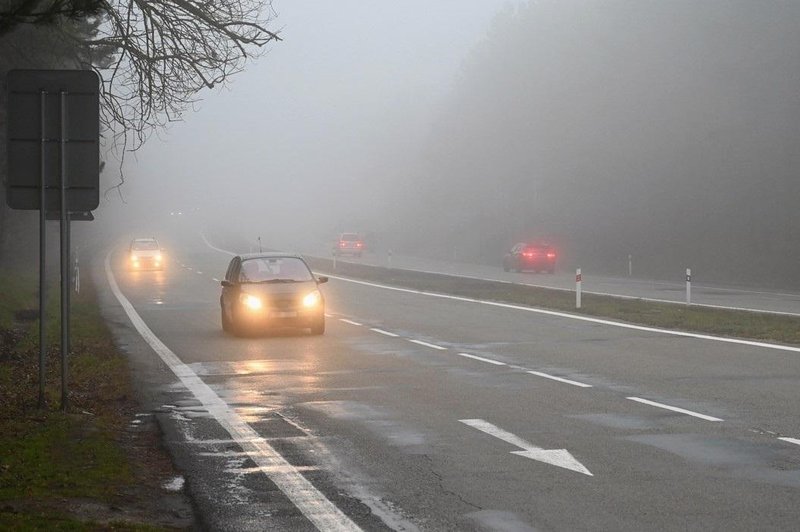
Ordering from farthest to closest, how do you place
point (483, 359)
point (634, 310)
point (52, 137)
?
point (634, 310), point (483, 359), point (52, 137)

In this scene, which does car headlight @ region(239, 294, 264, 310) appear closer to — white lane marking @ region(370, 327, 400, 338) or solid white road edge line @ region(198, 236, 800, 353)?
white lane marking @ region(370, 327, 400, 338)

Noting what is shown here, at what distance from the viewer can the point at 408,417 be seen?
12.1 m

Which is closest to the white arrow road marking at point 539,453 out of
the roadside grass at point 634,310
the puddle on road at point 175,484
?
the puddle on road at point 175,484

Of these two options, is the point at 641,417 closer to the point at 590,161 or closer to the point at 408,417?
the point at 408,417

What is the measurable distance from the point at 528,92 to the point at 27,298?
2350 inches

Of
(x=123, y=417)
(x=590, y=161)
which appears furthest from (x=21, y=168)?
(x=590, y=161)

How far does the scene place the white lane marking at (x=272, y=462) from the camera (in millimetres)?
7559

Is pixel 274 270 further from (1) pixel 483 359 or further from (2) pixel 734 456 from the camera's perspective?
(2) pixel 734 456

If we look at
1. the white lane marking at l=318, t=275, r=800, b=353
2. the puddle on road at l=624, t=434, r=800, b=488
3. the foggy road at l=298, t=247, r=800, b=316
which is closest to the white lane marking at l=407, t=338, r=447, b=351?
the white lane marking at l=318, t=275, r=800, b=353

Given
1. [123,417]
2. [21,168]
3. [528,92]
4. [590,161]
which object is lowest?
[123,417]

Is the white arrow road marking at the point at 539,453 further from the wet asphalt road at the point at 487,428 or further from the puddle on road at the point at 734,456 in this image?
the puddle on road at the point at 734,456

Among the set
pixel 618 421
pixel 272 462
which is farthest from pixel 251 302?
pixel 272 462

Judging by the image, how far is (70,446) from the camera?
33.0ft

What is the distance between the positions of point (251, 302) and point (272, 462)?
13.1m
